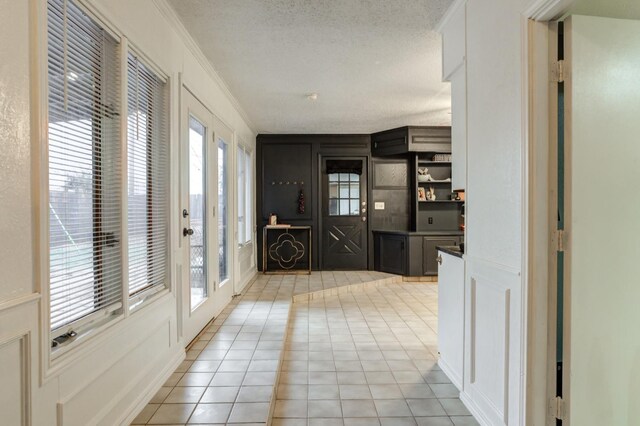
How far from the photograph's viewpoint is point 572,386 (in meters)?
1.61

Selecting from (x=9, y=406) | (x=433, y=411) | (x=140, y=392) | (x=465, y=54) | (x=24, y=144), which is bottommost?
(x=433, y=411)

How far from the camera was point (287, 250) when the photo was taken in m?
6.79

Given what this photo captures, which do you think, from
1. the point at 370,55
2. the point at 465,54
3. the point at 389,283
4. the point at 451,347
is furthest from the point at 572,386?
the point at 389,283

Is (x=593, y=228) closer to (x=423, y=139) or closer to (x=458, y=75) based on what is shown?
(x=458, y=75)

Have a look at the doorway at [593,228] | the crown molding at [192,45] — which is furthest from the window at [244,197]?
the doorway at [593,228]

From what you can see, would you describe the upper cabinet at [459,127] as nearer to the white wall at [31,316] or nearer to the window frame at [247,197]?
the white wall at [31,316]

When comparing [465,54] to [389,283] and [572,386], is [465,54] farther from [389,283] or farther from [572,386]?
[389,283]

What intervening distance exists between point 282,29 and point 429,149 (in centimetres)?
417

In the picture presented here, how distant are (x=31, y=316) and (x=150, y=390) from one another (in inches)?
45.7

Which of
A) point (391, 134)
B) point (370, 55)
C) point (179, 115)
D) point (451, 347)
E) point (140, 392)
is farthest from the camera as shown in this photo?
point (391, 134)

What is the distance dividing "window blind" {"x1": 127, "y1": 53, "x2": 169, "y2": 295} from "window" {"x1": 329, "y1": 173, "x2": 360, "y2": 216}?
14.8 feet

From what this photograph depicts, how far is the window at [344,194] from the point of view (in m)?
6.93

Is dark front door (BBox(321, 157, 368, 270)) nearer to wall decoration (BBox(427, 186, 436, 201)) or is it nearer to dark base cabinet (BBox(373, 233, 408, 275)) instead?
dark base cabinet (BBox(373, 233, 408, 275))

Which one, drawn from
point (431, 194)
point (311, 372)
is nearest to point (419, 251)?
point (431, 194)
